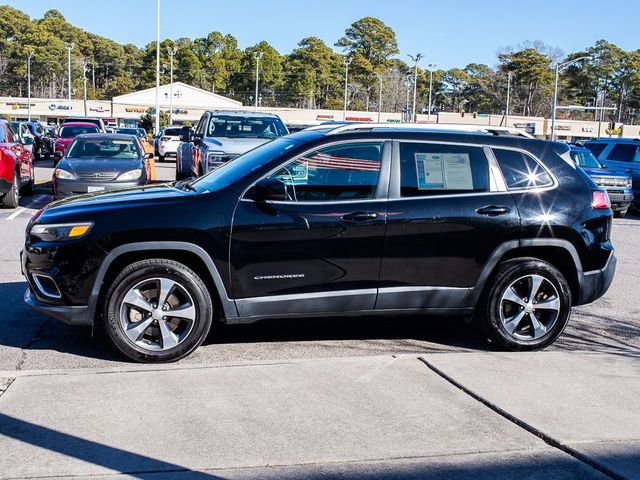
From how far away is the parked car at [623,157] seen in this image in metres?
19.2

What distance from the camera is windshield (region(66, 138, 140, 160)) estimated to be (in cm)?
1506

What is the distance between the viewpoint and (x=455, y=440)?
4.37 metres

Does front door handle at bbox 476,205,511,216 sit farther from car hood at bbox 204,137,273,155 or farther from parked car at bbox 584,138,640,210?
parked car at bbox 584,138,640,210

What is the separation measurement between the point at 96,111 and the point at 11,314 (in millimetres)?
83647

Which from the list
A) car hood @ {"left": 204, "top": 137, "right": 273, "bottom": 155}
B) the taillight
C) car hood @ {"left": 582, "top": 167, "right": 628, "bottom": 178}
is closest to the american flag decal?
the taillight

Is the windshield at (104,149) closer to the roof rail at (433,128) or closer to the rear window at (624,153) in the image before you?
the roof rail at (433,128)

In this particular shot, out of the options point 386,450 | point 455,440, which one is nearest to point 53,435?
point 386,450

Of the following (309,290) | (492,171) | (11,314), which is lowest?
(11,314)

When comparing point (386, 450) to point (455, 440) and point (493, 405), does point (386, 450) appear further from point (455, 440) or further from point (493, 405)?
point (493, 405)

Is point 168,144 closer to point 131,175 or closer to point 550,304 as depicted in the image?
point 131,175

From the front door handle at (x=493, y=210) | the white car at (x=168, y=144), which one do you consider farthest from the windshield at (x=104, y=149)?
the white car at (x=168, y=144)

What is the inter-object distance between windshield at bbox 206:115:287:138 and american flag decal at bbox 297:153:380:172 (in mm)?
8107

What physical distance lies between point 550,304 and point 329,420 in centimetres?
256

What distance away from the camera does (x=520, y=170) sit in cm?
634
